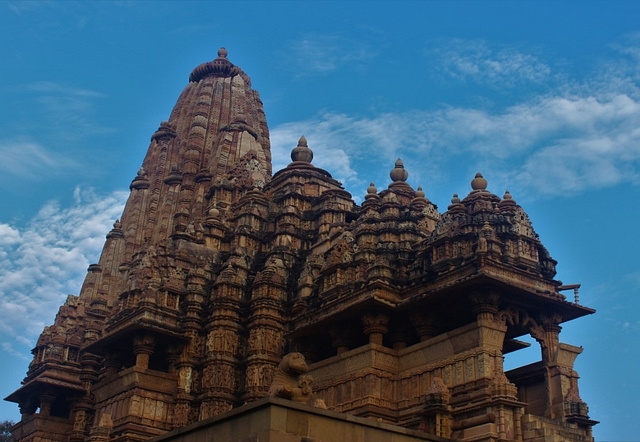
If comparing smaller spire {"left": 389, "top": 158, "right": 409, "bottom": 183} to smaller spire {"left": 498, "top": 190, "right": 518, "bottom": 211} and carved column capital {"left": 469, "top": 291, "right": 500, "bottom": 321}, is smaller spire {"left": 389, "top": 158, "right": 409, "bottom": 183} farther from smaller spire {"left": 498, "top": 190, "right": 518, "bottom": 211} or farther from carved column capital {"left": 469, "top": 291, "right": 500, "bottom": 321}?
carved column capital {"left": 469, "top": 291, "right": 500, "bottom": 321}

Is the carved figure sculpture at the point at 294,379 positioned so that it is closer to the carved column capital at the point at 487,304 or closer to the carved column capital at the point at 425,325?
the carved column capital at the point at 487,304

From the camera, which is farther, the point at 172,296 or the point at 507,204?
the point at 172,296

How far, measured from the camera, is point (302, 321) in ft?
93.3

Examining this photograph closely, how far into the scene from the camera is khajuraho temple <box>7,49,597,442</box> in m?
21.1

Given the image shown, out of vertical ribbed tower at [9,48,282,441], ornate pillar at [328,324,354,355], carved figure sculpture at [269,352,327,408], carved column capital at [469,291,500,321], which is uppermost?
vertical ribbed tower at [9,48,282,441]

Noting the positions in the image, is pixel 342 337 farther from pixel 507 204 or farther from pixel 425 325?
pixel 507 204

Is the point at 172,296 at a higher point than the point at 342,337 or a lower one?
higher

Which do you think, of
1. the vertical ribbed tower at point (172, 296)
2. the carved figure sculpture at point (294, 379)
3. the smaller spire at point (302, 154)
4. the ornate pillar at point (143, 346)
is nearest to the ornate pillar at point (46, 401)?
the vertical ribbed tower at point (172, 296)

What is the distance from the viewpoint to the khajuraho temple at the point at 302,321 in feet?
69.1

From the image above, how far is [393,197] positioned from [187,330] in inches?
354

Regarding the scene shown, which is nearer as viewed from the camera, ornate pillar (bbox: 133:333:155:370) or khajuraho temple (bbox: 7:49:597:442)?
khajuraho temple (bbox: 7:49:597:442)

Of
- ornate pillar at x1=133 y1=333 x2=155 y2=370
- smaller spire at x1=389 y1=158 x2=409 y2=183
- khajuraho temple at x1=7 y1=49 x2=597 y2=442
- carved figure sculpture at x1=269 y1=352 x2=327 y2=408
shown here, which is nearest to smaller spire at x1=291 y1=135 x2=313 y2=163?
khajuraho temple at x1=7 y1=49 x2=597 y2=442

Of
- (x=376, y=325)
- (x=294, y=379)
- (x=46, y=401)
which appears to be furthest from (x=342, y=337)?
(x=46, y=401)

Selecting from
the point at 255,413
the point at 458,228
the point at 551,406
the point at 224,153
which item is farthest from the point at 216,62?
the point at 255,413
